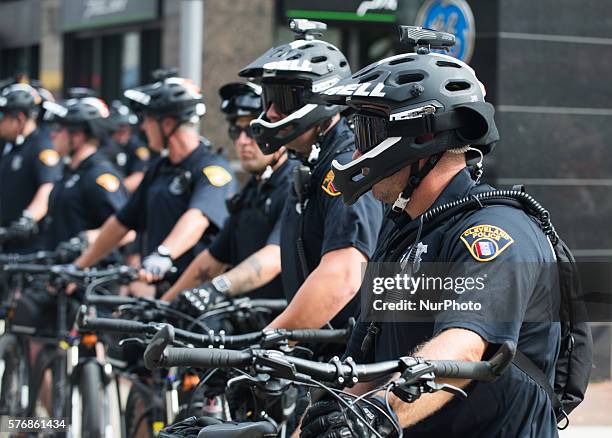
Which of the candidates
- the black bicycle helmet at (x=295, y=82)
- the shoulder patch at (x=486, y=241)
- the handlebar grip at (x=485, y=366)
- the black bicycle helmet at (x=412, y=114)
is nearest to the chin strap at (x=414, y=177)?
the black bicycle helmet at (x=412, y=114)

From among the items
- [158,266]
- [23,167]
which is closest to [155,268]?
[158,266]

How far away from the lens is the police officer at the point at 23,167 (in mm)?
10156

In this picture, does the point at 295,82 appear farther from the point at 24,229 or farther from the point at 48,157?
the point at 48,157

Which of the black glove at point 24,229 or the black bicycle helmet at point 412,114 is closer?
the black bicycle helmet at point 412,114

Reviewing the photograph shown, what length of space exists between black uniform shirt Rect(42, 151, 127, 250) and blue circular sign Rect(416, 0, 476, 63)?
2.92 m

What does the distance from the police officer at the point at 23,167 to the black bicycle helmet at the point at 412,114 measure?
6791mm

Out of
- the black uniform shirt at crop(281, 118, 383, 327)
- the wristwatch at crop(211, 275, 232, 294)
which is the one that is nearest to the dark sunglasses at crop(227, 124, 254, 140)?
the wristwatch at crop(211, 275, 232, 294)

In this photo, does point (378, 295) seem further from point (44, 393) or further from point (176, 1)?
point (176, 1)

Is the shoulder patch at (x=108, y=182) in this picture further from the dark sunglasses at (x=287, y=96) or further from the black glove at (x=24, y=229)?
the dark sunglasses at (x=287, y=96)

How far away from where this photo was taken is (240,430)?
2938mm

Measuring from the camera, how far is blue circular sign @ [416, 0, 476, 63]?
392 inches

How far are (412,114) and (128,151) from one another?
1169 cm

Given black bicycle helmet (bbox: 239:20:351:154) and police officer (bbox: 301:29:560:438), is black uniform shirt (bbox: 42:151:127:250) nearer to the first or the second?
black bicycle helmet (bbox: 239:20:351:154)

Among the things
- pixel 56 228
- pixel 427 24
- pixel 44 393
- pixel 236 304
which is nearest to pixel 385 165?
pixel 236 304
